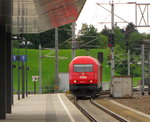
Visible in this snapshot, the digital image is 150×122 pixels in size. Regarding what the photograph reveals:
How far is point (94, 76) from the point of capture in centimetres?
4412

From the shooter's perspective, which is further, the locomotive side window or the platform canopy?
the locomotive side window

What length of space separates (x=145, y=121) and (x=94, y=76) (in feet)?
67.8

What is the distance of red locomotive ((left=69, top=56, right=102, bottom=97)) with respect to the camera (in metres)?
44.0

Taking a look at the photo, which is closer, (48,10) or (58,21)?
(48,10)

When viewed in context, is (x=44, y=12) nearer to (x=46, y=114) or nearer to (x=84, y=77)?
(x=46, y=114)

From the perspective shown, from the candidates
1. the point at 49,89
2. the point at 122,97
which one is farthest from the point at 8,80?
the point at 49,89

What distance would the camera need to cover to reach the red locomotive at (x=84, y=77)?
144ft

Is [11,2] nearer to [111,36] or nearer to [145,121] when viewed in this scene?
[145,121]

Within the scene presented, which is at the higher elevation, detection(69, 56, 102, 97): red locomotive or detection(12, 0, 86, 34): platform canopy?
detection(12, 0, 86, 34): platform canopy

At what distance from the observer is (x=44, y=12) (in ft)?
65.8

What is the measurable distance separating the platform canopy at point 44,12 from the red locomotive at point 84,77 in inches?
744

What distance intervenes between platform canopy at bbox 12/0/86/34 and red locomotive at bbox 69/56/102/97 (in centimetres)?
1890

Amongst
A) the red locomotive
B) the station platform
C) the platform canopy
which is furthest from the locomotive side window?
the platform canopy

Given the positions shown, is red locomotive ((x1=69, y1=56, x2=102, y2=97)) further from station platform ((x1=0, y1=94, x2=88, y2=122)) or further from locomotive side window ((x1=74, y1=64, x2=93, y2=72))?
station platform ((x1=0, y1=94, x2=88, y2=122))
